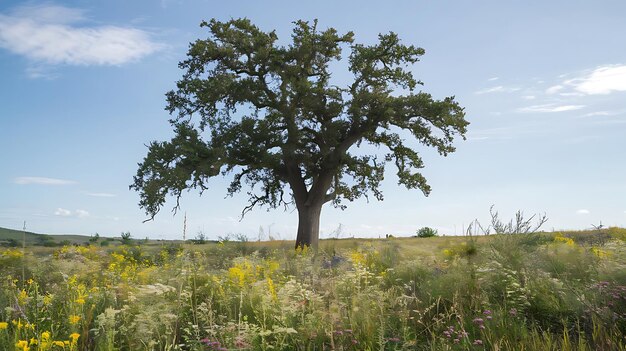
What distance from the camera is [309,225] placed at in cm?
2300

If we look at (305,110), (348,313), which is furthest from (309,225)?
(348,313)

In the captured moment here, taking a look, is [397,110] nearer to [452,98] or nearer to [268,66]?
[452,98]

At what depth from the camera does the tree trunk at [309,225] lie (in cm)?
2286

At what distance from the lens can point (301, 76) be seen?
2302cm

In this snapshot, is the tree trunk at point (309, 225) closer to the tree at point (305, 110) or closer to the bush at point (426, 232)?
the tree at point (305, 110)

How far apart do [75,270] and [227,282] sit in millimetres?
4132

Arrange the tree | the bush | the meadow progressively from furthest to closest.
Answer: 1. the bush
2. the tree
3. the meadow

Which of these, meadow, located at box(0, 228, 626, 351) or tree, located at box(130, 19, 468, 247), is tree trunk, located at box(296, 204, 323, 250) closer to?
tree, located at box(130, 19, 468, 247)

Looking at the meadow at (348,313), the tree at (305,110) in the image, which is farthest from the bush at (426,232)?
the meadow at (348,313)

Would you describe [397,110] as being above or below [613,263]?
above

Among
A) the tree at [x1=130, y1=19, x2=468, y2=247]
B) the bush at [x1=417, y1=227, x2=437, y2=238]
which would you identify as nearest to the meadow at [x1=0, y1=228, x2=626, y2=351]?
the tree at [x1=130, y1=19, x2=468, y2=247]

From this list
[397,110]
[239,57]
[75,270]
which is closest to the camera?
[75,270]

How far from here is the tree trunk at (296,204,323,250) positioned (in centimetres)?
2286

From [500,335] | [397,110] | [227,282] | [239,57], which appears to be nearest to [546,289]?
[500,335]
